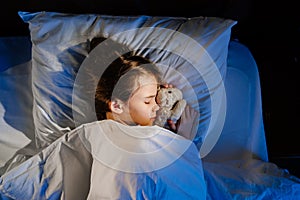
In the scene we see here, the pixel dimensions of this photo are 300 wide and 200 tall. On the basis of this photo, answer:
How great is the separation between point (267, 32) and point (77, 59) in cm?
90

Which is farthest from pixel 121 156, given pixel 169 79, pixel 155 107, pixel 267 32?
pixel 267 32

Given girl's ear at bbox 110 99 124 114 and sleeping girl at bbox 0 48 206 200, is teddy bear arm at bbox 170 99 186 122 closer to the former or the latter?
sleeping girl at bbox 0 48 206 200

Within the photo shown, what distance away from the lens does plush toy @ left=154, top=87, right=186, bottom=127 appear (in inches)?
40.7

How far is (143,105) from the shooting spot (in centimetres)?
102

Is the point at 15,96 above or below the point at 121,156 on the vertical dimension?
below

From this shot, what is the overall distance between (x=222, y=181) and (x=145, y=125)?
276 mm

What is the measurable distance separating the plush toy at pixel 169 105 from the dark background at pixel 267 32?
43cm

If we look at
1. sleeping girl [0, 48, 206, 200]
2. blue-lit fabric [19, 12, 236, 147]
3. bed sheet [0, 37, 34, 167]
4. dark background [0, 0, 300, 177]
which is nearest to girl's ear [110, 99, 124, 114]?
sleeping girl [0, 48, 206, 200]

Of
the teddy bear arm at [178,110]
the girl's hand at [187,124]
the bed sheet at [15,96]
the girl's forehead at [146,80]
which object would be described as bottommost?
the bed sheet at [15,96]

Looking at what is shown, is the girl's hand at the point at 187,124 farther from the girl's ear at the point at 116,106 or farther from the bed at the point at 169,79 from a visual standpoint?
the girl's ear at the point at 116,106

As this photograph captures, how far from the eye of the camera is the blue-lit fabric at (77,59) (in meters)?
1.14

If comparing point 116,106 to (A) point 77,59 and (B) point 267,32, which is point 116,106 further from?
(B) point 267,32

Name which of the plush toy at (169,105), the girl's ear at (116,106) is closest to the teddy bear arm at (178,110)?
the plush toy at (169,105)

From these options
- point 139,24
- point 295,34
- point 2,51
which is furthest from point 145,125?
point 295,34
